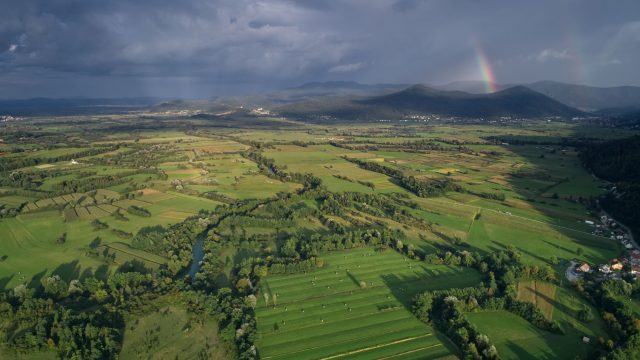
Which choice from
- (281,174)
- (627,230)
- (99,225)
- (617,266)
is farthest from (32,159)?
(627,230)

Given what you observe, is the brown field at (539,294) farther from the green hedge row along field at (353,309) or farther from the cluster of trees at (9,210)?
the cluster of trees at (9,210)

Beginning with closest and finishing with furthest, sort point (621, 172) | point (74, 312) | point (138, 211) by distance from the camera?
point (74, 312) → point (138, 211) → point (621, 172)

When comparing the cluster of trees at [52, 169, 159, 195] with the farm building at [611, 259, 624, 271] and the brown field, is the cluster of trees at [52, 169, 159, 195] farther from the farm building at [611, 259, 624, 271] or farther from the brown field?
the farm building at [611, 259, 624, 271]

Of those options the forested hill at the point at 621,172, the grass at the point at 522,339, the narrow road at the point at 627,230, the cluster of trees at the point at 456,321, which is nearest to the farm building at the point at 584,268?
the narrow road at the point at 627,230

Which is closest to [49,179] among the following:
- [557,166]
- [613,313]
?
[613,313]

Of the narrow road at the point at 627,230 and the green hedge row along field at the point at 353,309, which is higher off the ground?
the narrow road at the point at 627,230

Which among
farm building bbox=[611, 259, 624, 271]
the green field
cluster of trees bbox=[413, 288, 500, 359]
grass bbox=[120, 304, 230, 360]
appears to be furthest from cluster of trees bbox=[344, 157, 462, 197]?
grass bbox=[120, 304, 230, 360]

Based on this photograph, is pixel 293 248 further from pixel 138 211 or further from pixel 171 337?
pixel 138 211
